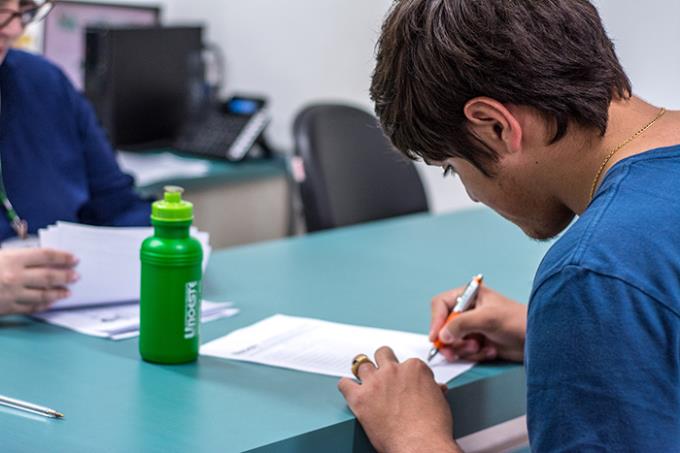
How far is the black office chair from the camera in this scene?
2406 millimetres

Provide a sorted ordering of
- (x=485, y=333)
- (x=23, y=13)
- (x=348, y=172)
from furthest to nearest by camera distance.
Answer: (x=348, y=172)
(x=23, y=13)
(x=485, y=333)

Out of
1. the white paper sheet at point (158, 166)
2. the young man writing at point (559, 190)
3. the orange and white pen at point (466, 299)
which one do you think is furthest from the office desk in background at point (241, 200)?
the young man writing at point (559, 190)

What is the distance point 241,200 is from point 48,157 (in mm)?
1409

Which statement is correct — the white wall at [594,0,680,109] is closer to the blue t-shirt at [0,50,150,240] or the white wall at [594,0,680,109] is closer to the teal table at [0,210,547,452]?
the teal table at [0,210,547,452]

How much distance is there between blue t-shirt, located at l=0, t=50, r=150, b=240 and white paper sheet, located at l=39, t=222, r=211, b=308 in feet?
1.12

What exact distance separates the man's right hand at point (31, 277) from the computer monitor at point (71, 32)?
6.33ft

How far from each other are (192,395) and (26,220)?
77cm

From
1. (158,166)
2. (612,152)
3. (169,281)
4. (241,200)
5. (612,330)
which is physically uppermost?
(612,152)

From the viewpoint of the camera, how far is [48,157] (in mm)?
1927

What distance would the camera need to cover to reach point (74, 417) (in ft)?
3.74

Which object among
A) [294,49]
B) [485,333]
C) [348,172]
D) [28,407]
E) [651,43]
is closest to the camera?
[28,407]

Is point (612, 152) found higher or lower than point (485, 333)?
higher

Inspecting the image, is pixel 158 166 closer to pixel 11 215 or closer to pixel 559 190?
pixel 11 215

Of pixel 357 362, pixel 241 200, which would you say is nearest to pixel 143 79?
pixel 241 200
